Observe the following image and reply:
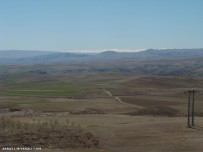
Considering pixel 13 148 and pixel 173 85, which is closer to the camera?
pixel 13 148

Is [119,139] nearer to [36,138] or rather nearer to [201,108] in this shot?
[36,138]

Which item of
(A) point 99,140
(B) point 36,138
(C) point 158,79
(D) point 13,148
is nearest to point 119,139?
(A) point 99,140

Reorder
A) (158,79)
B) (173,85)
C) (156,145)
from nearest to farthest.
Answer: (156,145)
(173,85)
(158,79)

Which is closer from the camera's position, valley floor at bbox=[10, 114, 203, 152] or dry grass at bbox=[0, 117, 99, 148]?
valley floor at bbox=[10, 114, 203, 152]

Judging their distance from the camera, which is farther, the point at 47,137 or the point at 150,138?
the point at 150,138

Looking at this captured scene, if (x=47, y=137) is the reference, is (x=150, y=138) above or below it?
below

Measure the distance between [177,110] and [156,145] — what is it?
31.2 meters

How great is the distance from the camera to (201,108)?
58.5 meters

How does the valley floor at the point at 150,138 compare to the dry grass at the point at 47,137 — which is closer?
the valley floor at the point at 150,138

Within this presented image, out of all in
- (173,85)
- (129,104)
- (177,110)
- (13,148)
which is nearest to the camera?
(13,148)

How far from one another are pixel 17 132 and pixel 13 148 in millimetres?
4818

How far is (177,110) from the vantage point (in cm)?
5638

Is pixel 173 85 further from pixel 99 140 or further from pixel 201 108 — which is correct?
pixel 99 140

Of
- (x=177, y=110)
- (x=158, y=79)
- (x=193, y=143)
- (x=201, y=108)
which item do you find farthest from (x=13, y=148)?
(x=158, y=79)
